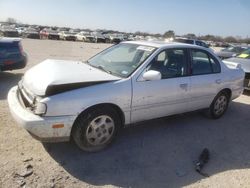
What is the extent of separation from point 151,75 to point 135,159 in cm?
125

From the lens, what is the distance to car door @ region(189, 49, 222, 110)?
5.15 meters

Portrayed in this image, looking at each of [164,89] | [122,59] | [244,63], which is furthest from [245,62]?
[122,59]

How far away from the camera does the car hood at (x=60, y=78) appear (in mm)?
3625

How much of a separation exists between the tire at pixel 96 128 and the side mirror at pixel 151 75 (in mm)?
711

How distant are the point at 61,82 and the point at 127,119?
1188 millimetres

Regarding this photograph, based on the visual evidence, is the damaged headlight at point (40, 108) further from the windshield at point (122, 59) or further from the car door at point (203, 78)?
the car door at point (203, 78)

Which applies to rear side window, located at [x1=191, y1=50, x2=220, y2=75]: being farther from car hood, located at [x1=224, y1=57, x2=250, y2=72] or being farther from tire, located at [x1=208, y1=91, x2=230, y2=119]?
car hood, located at [x1=224, y1=57, x2=250, y2=72]

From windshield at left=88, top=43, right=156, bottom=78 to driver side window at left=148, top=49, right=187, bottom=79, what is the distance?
19cm

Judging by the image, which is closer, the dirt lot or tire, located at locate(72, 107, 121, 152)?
the dirt lot

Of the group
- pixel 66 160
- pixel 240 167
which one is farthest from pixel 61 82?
pixel 240 167

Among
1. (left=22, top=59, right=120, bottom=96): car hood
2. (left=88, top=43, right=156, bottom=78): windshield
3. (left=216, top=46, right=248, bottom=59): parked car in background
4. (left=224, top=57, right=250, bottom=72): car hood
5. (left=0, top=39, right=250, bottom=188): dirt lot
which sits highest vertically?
(left=88, top=43, right=156, bottom=78): windshield

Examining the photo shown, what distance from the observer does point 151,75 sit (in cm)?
420

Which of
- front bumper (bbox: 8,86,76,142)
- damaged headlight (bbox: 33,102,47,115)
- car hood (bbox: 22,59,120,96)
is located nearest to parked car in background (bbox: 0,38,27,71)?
car hood (bbox: 22,59,120,96)

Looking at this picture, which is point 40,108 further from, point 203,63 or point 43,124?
point 203,63
